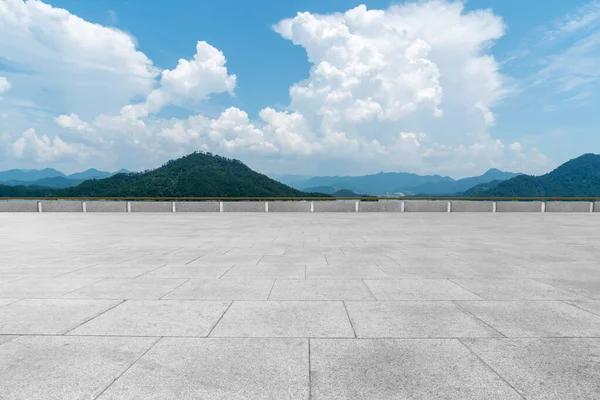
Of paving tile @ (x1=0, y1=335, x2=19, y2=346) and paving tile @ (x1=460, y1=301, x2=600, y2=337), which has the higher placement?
paving tile @ (x1=460, y1=301, x2=600, y2=337)

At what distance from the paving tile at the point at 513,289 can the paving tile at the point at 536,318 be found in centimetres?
32

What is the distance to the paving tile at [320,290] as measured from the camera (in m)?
5.88

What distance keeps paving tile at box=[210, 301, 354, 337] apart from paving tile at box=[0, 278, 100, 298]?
11.4ft

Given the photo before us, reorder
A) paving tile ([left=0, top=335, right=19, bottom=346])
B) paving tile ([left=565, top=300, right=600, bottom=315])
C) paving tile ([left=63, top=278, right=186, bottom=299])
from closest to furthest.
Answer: paving tile ([left=0, top=335, right=19, bottom=346]), paving tile ([left=565, top=300, right=600, bottom=315]), paving tile ([left=63, top=278, right=186, bottom=299])

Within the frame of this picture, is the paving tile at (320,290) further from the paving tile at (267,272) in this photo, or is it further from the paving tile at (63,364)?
the paving tile at (63,364)

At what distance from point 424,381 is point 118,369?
9.86 feet

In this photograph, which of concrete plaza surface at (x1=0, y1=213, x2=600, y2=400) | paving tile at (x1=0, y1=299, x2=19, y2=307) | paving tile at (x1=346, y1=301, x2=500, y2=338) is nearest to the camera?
concrete plaza surface at (x1=0, y1=213, x2=600, y2=400)

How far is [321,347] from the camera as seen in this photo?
13.0ft

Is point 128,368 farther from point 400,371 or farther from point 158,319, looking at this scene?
point 400,371

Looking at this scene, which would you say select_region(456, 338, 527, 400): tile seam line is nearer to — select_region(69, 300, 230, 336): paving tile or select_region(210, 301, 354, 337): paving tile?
select_region(210, 301, 354, 337): paving tile

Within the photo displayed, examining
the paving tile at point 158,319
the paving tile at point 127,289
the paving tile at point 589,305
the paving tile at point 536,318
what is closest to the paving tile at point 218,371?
the paving tile at point 158,319

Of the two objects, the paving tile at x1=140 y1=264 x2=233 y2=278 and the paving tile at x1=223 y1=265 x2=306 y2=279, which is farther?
the paving tile at x1=140 y1=264 x2=233 y2=278

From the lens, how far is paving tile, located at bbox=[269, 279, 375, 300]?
5.88 meters

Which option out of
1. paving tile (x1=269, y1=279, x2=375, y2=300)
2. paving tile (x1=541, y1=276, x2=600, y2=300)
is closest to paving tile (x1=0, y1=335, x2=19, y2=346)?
paving tile (x1=269, y1=279, x2=375, y2=300)
